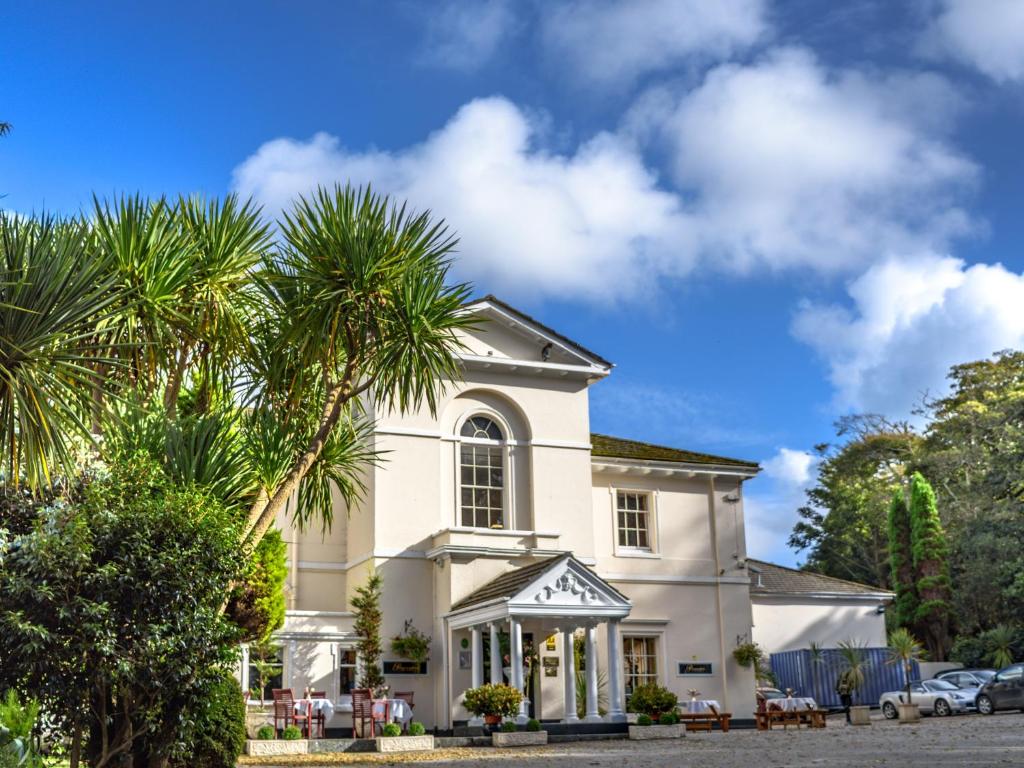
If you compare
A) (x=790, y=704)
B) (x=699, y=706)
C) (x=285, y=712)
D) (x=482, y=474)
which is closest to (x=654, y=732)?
(x=699, y=706)

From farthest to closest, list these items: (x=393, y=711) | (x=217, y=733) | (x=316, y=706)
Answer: (x=393, y=711)
(x=316, y=706)
(x=217, y=733)

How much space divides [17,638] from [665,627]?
1789 cm

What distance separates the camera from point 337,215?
604 inches

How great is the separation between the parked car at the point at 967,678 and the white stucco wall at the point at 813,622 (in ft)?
16.1

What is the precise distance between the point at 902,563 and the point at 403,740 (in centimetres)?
2895

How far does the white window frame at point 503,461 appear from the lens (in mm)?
25406

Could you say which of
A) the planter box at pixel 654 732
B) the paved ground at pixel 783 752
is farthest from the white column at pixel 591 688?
the paved ground at pixel 783 752

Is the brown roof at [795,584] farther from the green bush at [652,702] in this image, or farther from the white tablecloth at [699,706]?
the green bush at [652,702]

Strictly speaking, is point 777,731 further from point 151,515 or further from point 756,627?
point 151,515

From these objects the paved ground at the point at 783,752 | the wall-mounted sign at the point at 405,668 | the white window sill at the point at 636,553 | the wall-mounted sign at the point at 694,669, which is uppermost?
the white window sill at the point at 636,553

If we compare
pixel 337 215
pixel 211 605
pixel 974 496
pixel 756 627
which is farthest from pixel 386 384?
pixel 974 496

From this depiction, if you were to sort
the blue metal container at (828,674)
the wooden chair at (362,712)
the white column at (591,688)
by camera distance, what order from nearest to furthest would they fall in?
the wooden chair at (362,712)
the white column at (591,688)
the blue metal container at (828,674)

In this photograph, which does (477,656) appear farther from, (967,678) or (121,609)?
(967,678)

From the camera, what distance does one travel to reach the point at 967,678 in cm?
3031
